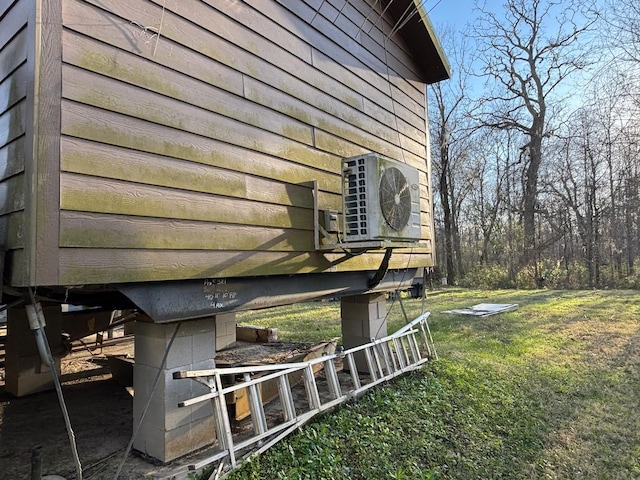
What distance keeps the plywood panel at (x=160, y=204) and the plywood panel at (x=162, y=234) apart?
4cm

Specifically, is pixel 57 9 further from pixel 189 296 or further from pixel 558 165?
pixel 558 165

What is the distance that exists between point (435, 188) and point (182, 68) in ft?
61.0

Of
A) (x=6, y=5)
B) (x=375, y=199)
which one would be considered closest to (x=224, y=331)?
(x=375, y=199)

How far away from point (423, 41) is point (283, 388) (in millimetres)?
4544

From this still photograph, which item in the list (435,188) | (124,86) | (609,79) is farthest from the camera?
(435,188)

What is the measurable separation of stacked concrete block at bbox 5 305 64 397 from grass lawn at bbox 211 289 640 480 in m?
2.92

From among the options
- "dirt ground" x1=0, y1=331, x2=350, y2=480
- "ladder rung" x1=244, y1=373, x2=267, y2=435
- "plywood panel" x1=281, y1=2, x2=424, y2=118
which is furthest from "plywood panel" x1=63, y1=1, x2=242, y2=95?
"dirt ground" x1=0, y1=331, x2=350, y2=480

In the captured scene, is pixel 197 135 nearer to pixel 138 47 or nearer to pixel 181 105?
pixel 181 105

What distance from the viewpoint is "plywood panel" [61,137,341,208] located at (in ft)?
6.83

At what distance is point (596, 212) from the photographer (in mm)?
18125

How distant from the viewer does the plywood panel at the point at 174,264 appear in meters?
2.08

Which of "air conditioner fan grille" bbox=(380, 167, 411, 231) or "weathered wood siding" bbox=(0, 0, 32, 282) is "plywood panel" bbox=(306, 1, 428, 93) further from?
"weathered wood siding" bbox=(0, 0, 32, 282)

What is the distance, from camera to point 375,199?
3.38 meters

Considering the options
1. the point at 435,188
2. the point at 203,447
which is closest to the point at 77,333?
the point at 203,447
